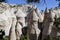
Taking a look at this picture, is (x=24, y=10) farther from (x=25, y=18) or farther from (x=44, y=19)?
(x=44, y=19)

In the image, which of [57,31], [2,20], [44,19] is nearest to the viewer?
[57,31]

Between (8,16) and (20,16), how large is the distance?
154 inches

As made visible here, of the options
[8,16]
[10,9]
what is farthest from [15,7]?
[8,16]

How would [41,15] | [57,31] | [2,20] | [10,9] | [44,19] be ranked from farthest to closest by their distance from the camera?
1. [10,9]
2. [2,20]
3. [41,15]
4. [44,19]
5. [57,31]

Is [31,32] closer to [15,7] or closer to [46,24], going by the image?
[46,24]

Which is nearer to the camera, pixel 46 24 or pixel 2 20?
pixel 46 24

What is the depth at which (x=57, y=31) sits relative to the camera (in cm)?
4375

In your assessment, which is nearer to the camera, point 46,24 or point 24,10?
point 46,24

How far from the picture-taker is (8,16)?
6178 centimetres

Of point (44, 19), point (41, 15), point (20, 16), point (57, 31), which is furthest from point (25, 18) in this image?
point (57, 31)

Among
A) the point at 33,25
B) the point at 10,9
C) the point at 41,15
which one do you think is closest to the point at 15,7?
the point at 10,9

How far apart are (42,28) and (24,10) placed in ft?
71.7

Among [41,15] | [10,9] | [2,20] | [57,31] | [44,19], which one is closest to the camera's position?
[57,31]

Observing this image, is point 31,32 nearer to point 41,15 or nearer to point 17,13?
point 41,15
